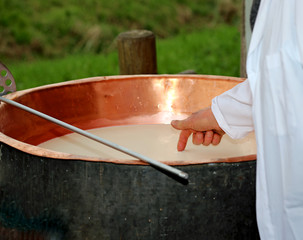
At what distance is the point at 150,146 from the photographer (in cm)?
162

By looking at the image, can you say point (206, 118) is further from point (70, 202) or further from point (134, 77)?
point (134, 77)

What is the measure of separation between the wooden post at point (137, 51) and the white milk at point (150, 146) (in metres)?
1.40

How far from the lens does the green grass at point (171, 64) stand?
5973 millimetres

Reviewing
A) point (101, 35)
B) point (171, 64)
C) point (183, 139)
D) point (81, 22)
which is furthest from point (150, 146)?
point (81, 22)

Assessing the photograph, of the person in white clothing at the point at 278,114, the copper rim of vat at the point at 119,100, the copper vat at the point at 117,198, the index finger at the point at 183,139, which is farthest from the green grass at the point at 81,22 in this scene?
the person in white clothing at the point at 278,114

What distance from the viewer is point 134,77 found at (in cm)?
193

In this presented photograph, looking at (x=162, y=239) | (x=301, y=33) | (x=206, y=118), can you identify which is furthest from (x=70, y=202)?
(x=301, y=33)

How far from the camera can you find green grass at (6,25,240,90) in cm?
597

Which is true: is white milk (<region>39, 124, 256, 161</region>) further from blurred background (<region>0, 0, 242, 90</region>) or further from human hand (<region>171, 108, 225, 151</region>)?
blurred background (<region>0, 0, 242, 90</region>)

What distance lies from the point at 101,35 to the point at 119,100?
6.92 m

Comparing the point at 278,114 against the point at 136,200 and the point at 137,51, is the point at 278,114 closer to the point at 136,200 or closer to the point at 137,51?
the point at 136,200

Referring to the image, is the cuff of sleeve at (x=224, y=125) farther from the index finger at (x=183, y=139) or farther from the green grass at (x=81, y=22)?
the green grass at (x=81, y=22)

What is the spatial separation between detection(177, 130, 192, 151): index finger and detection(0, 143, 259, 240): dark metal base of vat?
1.38 ft

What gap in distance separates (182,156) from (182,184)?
18.2 inches
